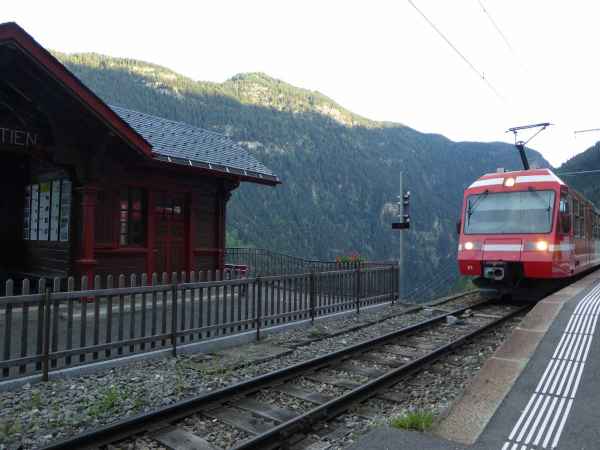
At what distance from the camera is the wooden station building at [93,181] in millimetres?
8953

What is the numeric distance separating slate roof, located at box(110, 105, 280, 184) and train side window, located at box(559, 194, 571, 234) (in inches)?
325

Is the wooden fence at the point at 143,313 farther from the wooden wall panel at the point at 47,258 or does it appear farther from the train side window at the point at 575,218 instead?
the train side window at the point at 575,218

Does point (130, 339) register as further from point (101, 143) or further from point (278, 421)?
point (101, 143)

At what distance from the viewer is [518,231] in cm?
1118

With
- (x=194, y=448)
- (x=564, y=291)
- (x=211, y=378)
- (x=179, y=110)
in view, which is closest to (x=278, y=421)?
(x=194, y=448)

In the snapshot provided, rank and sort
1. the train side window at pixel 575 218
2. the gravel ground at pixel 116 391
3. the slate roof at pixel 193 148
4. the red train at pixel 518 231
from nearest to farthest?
the gravel ground at pixel 116 391 < the red train at pixel 518 231 < the slate roof at pixel 193 148 < the train side window at pixel 575 218

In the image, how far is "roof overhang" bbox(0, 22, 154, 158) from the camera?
25.0 feet

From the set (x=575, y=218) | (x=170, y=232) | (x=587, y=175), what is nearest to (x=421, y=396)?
(x=170, y=232)

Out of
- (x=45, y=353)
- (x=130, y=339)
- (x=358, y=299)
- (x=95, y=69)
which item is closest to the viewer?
(x=45, y=353)

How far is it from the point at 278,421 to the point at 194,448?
3.01 feet

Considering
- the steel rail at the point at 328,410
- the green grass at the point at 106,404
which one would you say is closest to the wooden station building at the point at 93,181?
the green grass at the point at 106,404

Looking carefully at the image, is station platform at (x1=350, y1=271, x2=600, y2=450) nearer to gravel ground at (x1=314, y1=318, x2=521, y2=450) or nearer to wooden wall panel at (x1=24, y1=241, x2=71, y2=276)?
gravel ground at (x1=314, y1=318, x2=521, y2=450)

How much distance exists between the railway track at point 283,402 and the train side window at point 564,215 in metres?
5.33

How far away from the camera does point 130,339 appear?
20.9 feet
